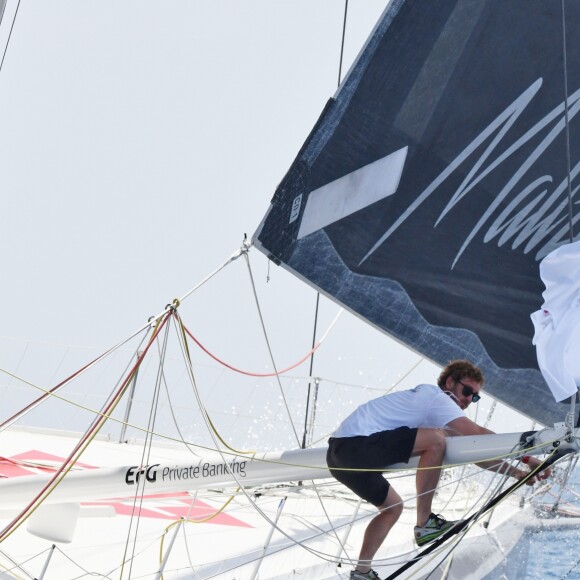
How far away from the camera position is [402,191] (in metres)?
3.40

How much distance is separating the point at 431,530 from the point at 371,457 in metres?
0.27

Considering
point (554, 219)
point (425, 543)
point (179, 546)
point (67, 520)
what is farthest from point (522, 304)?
point (67, 520)

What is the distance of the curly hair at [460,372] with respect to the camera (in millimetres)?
2941

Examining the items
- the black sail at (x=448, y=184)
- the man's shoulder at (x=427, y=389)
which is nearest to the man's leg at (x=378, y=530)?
the man's shoulder at (x=427, y=389)

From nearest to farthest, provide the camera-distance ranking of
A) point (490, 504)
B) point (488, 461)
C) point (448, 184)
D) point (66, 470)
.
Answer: point (490, 504)
point (488, 461)
point (66, 470)
point (448, 184)

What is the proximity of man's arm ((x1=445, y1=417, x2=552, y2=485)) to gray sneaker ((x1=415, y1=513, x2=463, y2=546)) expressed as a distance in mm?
202

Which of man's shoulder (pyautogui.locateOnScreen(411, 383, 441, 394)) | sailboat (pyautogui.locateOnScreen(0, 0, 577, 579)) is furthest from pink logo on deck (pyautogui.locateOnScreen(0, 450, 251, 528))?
man's shoulder (pyautogui.locateOnScreen(411, 383, 441, 394))

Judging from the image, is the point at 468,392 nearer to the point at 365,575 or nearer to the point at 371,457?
the point at 371,457

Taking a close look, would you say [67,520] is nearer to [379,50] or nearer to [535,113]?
[379,50]

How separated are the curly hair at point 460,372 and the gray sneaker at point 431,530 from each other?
0.45 m

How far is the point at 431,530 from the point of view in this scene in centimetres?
273

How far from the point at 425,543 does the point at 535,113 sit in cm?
167

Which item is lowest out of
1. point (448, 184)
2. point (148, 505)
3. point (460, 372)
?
point (460, 372)

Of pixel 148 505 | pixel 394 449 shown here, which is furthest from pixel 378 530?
pixel 148 505
